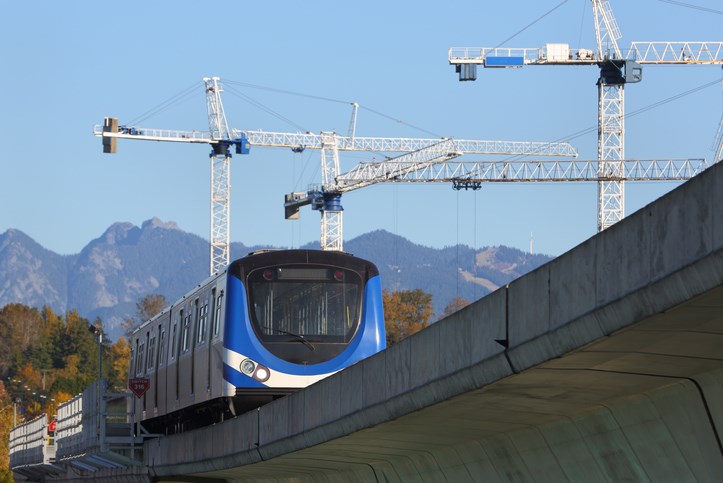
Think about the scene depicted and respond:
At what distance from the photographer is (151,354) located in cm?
3325

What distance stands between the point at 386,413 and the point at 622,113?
105020 mm

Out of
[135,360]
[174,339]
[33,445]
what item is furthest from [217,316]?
[33,445]

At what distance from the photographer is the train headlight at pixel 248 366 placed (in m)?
23.5

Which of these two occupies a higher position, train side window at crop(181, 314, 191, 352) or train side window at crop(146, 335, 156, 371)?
train side window at crop(146, 335, 156, 371)

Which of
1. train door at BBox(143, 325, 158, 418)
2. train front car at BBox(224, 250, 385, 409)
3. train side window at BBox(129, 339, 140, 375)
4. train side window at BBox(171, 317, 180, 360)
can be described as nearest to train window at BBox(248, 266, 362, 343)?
train front car at BBox(224, 250, 385, 409)

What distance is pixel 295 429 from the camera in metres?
19.2

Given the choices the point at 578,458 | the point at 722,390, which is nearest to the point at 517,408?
the point at 578,458

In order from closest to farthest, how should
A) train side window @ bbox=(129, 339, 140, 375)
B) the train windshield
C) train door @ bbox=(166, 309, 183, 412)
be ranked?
the train windshield < train door @ bbox=(166, 309, 183, 412) < train side window @ bbox=(129, 339, 140, 375)

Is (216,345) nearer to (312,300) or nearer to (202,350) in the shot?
(202,350)

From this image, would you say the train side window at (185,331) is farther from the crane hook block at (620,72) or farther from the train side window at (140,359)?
the crane hook block at (620,72)

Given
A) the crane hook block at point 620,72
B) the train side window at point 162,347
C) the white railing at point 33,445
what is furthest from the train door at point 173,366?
the crane hook block at point 620,72

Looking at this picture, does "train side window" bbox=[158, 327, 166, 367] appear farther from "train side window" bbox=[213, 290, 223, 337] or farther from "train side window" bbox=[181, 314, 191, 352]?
"train side window" bbox=[213, 290, 223, 337]

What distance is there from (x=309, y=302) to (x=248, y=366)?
1.43m

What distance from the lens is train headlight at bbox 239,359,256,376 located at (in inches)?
926
